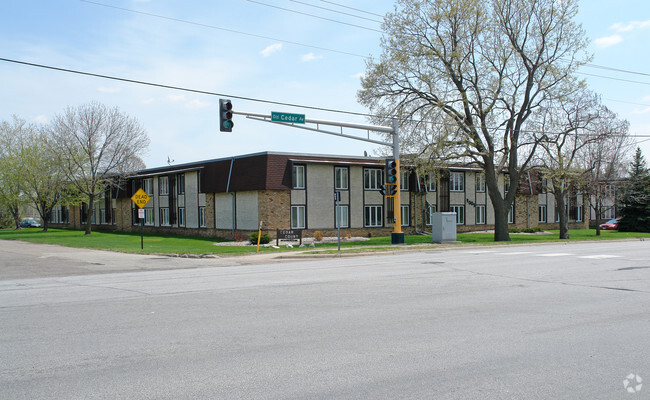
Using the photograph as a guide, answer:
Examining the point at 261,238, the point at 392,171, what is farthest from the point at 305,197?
the point at 392,171

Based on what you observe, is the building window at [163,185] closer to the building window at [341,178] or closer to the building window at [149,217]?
the building window at [149,217]

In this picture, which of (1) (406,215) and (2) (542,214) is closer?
(1) (406,215)

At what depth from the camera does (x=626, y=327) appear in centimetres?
780

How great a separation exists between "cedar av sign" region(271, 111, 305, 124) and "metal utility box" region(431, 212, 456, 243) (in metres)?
12.7

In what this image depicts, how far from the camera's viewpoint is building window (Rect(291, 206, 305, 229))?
36.0 meters

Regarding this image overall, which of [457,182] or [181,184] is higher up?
[181,184]

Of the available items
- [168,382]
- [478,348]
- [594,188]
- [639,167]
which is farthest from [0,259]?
[639,167]

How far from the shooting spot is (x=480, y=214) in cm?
4697

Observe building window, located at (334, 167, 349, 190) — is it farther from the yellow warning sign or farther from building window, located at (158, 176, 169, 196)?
building window, located at (158, 176, 169, 196)

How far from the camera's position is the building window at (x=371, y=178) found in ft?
130

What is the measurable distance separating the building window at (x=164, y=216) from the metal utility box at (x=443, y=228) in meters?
26.1

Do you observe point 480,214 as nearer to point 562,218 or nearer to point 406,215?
point 406,215

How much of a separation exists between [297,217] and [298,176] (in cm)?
284

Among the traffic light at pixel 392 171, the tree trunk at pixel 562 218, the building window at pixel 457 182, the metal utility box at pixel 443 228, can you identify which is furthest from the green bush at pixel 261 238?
the tree trunk at pixel 562 218
